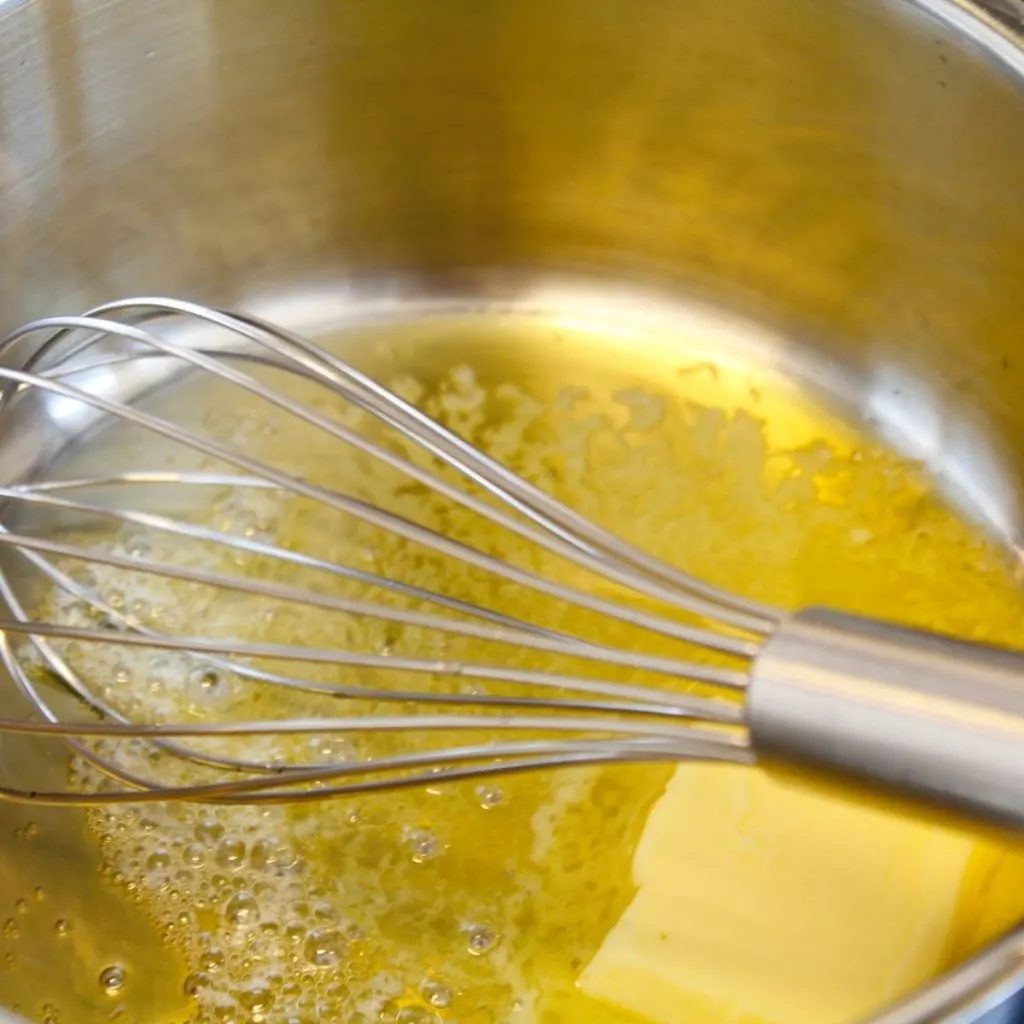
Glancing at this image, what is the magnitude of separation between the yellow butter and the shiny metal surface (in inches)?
8.0

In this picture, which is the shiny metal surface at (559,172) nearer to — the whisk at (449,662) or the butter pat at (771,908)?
the whisk at (449,662)

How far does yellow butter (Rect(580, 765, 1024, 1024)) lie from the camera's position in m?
0.55

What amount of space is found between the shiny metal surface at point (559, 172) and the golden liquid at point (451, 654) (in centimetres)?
4

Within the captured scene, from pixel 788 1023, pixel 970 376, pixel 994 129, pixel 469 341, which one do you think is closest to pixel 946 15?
pixel 994 129

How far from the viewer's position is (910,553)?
696 millimetres

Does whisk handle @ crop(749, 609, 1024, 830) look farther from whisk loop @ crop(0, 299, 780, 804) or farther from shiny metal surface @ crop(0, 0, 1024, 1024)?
shiny metal surface @ crop(0, 0, 1024, 1024)

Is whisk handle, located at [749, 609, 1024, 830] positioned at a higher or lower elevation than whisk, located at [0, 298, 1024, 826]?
lower

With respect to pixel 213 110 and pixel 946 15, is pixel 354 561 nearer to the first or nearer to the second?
pixel 213 110

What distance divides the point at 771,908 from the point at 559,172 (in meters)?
0.42

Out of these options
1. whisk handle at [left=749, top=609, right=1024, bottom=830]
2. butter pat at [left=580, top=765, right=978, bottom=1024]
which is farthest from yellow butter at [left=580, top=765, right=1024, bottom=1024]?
whisk handle at [left=749, top=609, right=1024, bottom=830]

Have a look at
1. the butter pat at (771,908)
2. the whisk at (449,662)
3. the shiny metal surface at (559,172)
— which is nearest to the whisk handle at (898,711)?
the whisk at (449,662)

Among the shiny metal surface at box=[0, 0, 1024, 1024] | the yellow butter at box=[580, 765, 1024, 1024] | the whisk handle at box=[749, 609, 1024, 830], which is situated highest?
the shiny metal surface at box=[0, 0, 1024, 1024]

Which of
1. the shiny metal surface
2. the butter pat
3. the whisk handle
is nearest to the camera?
the whisk handle

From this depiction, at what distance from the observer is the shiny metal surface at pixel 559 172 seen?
26.4 inches
